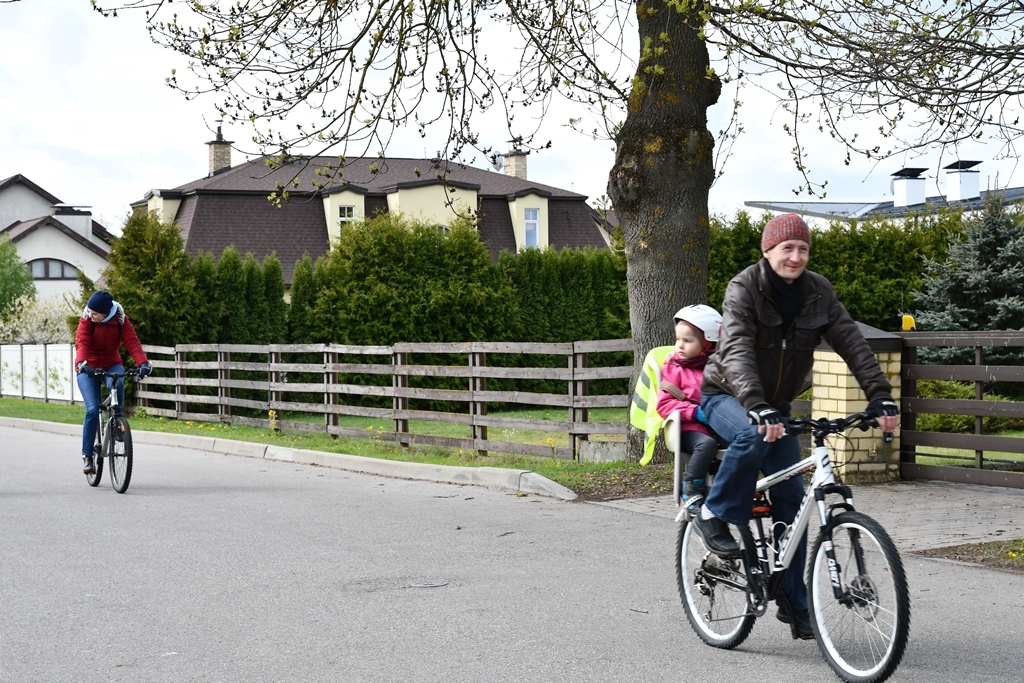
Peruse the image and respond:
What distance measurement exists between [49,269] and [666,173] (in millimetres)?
61880

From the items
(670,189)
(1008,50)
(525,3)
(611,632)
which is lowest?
(611,632)

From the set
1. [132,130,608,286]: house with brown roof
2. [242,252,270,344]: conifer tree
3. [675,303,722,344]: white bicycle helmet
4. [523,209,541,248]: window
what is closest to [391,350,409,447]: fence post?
[675,303,722,344]: white bicycle helmet

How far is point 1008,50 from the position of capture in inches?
376

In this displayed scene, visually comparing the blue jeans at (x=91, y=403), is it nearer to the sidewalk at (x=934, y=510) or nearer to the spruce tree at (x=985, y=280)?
the sidewalk at (x=934, y=510)

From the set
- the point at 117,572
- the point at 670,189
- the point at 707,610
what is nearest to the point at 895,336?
the point at 670,189

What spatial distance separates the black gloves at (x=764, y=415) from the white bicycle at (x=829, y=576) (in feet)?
0.40

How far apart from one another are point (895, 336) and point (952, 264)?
1292 centimetres

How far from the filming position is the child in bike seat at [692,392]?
5.75 meters

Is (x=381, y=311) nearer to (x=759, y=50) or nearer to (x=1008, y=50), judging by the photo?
(x=759, y=50)

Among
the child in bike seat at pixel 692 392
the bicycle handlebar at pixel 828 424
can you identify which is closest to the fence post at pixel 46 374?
the child in bike seat at pixel 692 392

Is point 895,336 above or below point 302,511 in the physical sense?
above

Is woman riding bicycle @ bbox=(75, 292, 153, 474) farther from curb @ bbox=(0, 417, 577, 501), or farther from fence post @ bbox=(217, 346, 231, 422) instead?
fence post @ bbox=(217, 346, 231, 422)

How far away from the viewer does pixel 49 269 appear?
6781 cm

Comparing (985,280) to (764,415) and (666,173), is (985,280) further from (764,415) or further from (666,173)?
(764,415)
